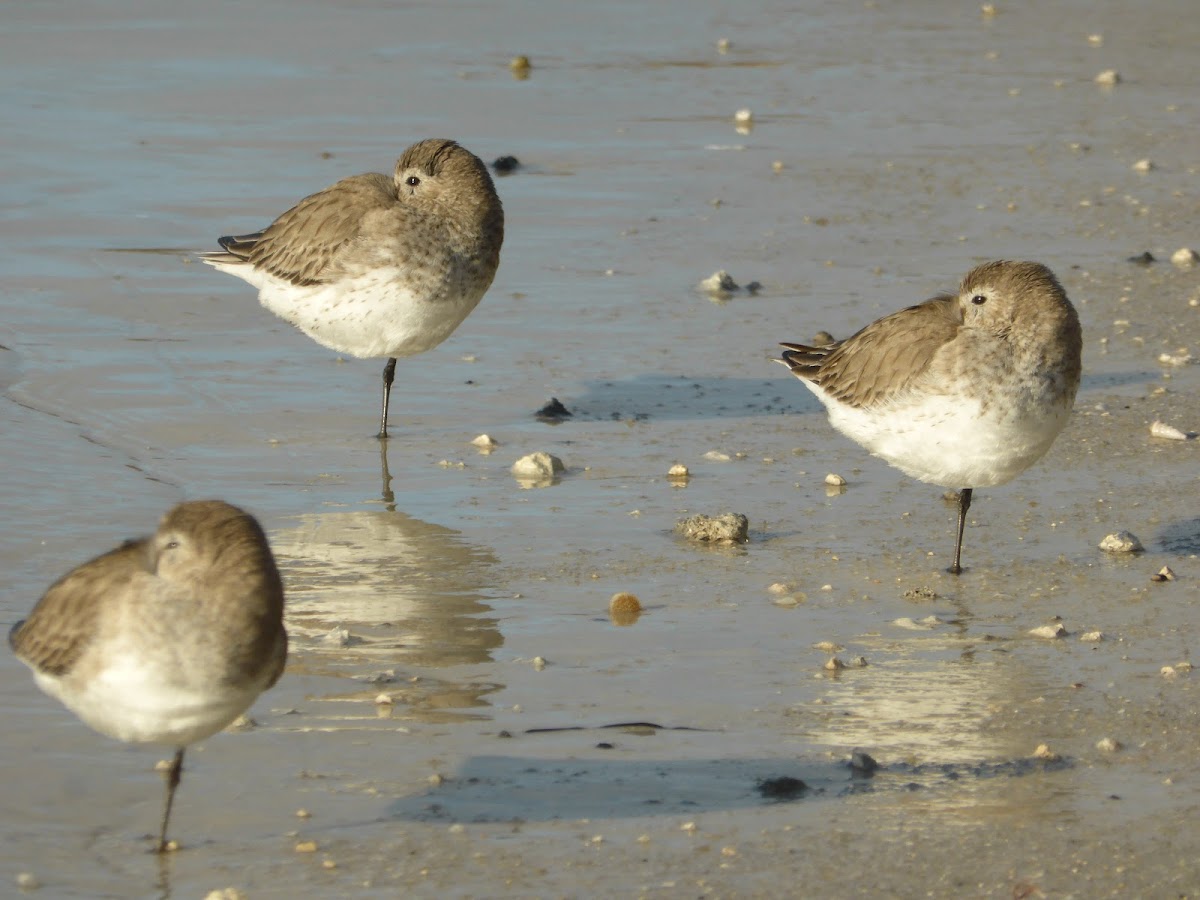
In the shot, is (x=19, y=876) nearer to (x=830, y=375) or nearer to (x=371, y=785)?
(x=371, y=785)

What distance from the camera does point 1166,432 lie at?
394 inches

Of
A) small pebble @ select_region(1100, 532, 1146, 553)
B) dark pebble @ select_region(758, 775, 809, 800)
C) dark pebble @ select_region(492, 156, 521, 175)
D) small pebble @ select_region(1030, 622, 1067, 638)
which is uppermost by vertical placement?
dark pebble @ select_region(492, 156, 521, 175)

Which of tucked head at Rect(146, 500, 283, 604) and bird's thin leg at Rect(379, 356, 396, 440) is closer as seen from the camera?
tucked head at Rect(146, 500, 283, 604)

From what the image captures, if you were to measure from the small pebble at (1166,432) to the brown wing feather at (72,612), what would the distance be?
588 cm

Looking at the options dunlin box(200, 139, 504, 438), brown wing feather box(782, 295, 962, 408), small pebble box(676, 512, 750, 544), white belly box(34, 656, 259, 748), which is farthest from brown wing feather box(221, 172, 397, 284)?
white belly box(34, 656, 259, 748)

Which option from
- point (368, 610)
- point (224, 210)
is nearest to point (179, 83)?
point (224, 210)

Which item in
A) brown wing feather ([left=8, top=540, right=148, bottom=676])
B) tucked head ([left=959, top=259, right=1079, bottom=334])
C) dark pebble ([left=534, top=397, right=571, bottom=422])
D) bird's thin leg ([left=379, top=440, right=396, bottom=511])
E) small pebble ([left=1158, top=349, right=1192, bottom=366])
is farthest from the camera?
small pebble ([left=1158, top=349, right=1192, bottom=366])

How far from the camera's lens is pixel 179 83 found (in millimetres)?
17531

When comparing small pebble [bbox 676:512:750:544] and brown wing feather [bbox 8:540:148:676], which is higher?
small pebble [bbox 676:512:750:544]

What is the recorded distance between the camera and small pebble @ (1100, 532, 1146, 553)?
8.50m

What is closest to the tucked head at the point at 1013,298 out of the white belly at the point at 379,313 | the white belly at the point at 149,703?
the white belly at the point at 379,313

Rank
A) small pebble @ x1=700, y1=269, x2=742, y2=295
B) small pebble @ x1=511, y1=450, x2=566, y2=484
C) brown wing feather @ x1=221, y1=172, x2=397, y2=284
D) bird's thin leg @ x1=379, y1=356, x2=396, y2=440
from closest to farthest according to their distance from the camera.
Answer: small pebble @ x1=511, y1=450, x2=566, y2=484 < bird's thin leg @ x1=379, y1=356, x2=396, y2=440 < brown wing feather @ x1=221, y1=172, x2=397, y2=284 < small pebble @ x1=700, y1=269, x2=742, y2=295

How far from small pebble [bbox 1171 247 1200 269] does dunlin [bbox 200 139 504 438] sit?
4.69m

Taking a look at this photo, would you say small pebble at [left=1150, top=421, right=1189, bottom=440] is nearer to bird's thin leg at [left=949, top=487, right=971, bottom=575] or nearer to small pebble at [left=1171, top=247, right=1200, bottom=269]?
bird's thin leg at [left=949, top=487, right=971, bottom=575]
